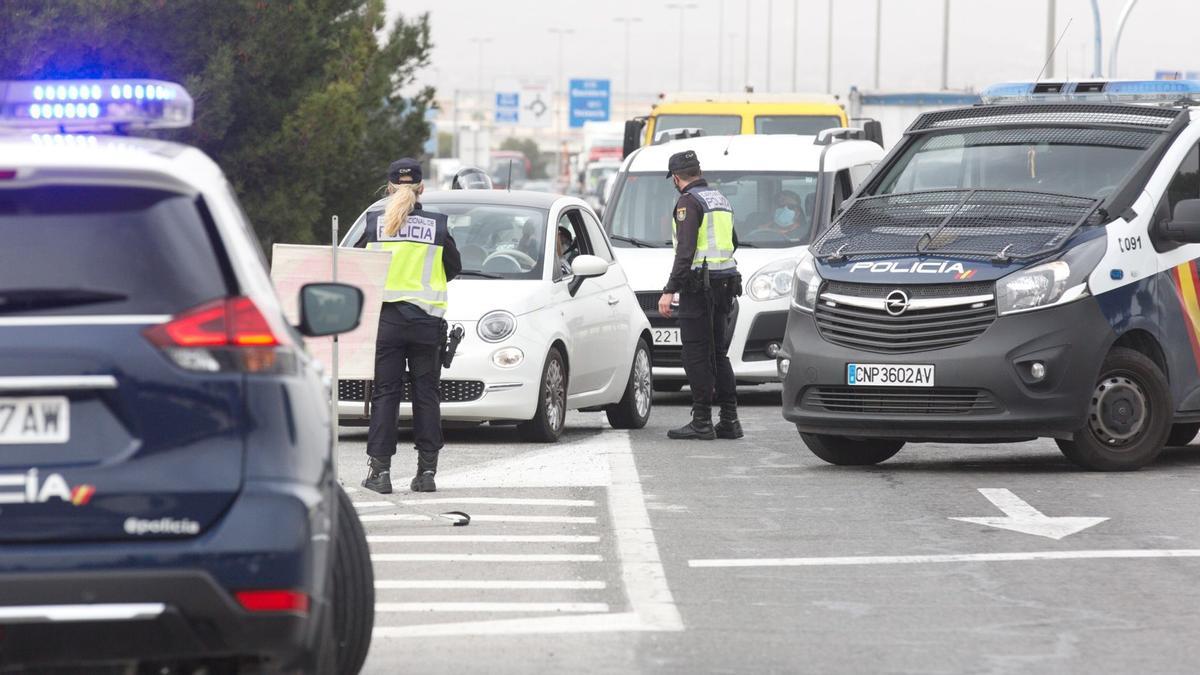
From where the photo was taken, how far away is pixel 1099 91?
14.1m

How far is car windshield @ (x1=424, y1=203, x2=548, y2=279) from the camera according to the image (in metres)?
14.6

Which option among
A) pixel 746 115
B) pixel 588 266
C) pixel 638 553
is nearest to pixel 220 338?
pixel 638 553

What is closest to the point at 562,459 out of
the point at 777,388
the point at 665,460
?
the point at 665,460

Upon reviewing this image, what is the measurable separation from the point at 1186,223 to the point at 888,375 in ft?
6.10

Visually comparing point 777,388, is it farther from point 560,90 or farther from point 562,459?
point 560,90

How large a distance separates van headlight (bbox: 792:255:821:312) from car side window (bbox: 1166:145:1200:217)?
→ 201 centimetres

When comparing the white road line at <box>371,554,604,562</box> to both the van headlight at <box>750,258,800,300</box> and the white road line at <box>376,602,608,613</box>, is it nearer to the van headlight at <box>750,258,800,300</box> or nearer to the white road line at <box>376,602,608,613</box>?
the white road line at <box>376,602,608,613</box>

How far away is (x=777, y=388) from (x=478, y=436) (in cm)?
606

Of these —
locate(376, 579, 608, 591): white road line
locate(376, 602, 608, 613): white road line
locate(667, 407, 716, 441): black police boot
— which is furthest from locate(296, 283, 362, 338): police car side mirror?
locate(667, 407, 716, 441): black police boot

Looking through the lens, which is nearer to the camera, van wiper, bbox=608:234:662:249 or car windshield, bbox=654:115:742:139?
van wiper, bbox=608:234:662:249

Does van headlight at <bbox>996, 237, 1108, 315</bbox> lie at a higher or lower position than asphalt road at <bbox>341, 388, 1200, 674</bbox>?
higher

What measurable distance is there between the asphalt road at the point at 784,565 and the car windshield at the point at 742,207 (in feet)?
17.0

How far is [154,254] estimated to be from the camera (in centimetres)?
488

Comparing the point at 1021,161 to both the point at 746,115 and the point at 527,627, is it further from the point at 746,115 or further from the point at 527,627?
the point at 746,115
